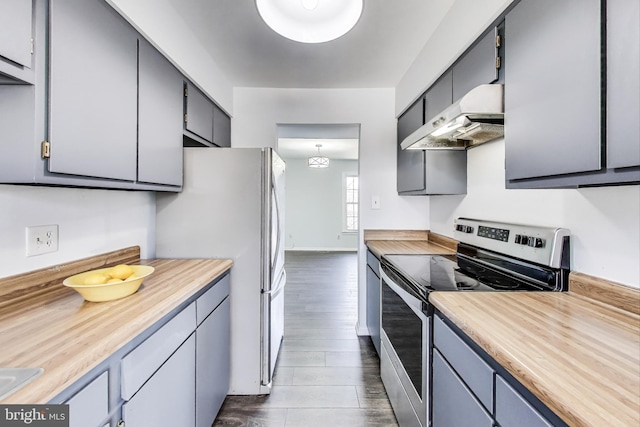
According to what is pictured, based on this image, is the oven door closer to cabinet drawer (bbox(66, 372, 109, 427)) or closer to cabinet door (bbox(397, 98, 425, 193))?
cabinet door (bbox(397, 98, 425, 193))

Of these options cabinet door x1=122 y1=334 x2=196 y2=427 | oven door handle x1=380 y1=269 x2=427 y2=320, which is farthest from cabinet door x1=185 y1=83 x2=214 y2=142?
oven door handle x1=380 y1=269 x2=427 y2=320

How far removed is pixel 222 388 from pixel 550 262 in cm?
188

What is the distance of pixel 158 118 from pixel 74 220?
2.12 ft

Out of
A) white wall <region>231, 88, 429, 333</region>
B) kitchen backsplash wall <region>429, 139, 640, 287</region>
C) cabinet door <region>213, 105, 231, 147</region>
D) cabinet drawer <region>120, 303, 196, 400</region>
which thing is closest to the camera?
cabinet drawer <region>120, 303, 196, 400</region>

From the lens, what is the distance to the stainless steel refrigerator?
73.9 inches

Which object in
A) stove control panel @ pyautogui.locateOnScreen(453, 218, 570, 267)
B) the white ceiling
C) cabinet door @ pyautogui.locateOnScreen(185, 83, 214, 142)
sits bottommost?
stove control panel @ pyautogui.locateOnScreen(453, 218, 570, 267)

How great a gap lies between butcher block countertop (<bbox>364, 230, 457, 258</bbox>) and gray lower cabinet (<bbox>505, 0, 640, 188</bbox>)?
119 cm

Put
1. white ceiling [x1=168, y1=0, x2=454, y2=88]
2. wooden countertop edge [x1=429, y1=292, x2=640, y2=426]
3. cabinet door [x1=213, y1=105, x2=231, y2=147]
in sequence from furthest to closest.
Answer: cabinet door [x1=213, y1=105, x2=231, y2=147]
white ceiling [x1=168, y1=0, x2=454, y2=88]
wooden countertop edge [x1=429, y1=292, x2=640, y2=426]

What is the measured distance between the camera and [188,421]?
130 cm

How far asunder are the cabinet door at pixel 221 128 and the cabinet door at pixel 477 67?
180cm

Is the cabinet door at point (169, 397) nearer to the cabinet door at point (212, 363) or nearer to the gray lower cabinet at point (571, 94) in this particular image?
the cabinet door at point (212, 363)

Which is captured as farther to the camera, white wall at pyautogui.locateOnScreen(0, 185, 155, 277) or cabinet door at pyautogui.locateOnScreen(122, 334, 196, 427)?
white wall at pyautogui.locateOnScreen(0, 185, 155, 277)

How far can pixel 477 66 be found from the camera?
1.42 meters

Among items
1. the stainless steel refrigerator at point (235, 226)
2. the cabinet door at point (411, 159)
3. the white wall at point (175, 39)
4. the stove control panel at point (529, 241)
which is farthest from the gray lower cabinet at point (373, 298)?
the white wall at point (175, 39)
